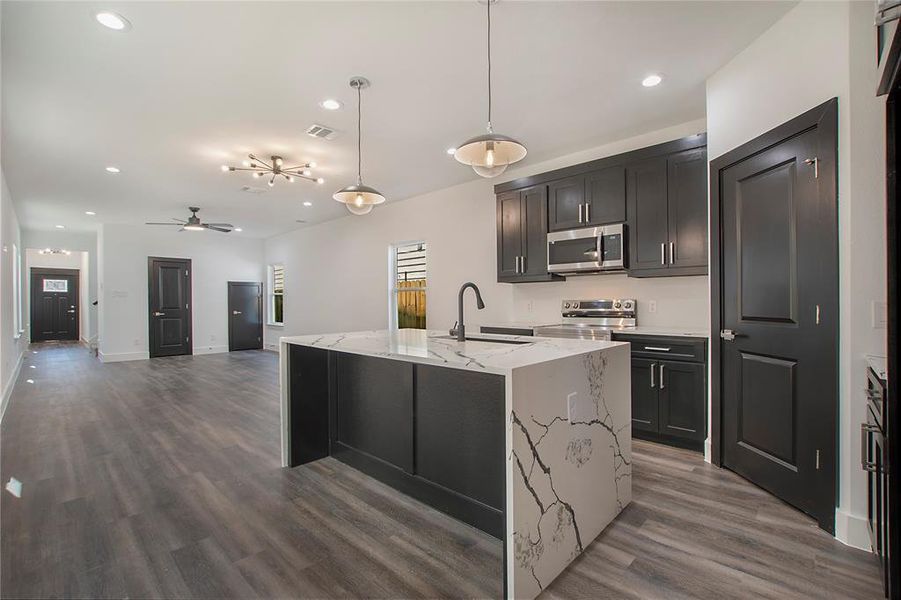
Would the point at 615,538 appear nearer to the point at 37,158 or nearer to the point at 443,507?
the point at 443,507

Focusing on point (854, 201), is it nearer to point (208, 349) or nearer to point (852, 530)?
point (852, 530)

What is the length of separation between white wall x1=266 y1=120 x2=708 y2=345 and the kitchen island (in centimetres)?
211

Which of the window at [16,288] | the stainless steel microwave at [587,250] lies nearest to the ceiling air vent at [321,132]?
the stainless steel microwave at [587,250]

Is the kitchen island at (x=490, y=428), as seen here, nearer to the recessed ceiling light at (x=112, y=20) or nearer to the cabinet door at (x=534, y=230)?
the cabinet door at (x=534, y=230)

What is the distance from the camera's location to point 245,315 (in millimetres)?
10047

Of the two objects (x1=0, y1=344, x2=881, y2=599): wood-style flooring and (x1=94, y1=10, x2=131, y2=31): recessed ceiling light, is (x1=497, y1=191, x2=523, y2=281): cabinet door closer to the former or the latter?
(x1=0, y1=344, x2=881, y2=599): wood-style flooring

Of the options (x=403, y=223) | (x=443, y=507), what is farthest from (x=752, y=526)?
(x=403, y=223)

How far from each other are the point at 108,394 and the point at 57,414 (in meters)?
0.97

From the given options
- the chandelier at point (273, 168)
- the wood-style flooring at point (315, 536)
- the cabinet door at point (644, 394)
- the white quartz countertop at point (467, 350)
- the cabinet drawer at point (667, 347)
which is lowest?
the wood-style flooring at point (315, 536)

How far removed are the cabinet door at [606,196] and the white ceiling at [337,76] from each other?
17.1 inches

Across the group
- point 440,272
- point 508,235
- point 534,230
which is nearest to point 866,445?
point 534,230

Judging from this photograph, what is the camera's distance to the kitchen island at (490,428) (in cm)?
162

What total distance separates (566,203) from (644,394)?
201 centimetres

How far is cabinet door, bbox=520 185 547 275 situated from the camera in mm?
4438
